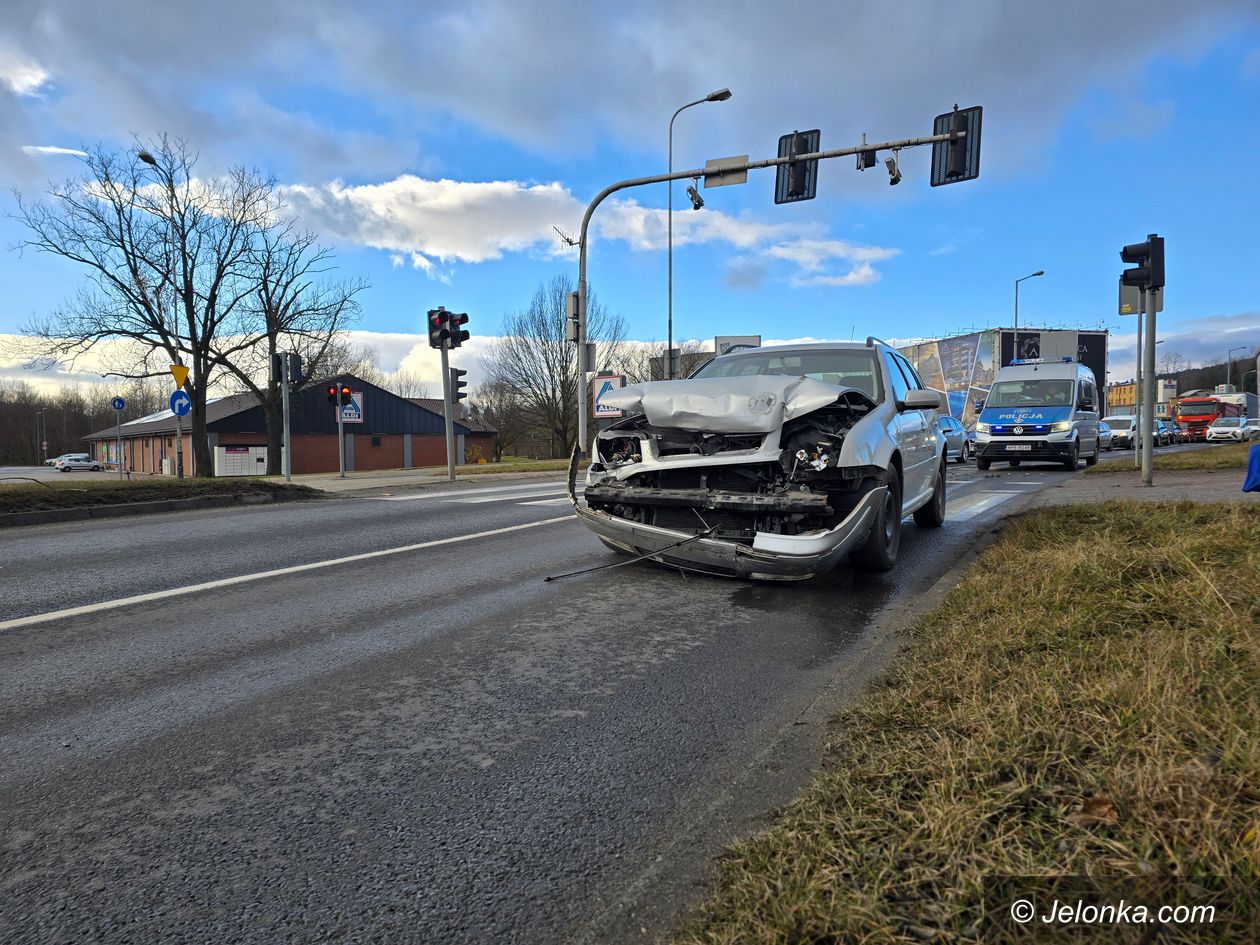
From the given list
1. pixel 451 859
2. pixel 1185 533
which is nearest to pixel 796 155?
pixel 1185 533

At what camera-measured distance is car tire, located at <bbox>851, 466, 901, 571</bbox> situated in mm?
5215

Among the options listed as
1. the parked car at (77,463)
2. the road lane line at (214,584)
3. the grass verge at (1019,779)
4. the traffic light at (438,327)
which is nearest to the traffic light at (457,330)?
the traffic light at (438,327)

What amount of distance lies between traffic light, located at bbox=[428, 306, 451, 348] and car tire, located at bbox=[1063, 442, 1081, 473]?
15.2 meters

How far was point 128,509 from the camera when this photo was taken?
10586 millimetres

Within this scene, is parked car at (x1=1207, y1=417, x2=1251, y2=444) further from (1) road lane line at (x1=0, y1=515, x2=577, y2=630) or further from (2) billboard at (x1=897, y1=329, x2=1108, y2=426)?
(1) road lane line at (x1=0, y1=515, x2=577, y2=630)

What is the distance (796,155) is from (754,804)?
46.0ft

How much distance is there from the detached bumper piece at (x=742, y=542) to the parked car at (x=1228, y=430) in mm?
50565

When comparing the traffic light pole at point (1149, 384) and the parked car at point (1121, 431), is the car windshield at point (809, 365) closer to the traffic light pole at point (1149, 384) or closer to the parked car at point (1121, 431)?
the traffic light pole at point (1149, 384)

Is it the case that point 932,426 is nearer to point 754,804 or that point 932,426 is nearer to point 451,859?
point 754,804

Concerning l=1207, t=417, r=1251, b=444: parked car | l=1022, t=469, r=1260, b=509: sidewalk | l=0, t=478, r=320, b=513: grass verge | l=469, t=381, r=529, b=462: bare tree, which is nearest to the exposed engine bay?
l=1022, t=469, r=1260, b=509: sidewalk

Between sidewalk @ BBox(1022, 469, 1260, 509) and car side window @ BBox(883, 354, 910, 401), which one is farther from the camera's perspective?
sidewalk @ BBox(1022, 469, 1260, 509)

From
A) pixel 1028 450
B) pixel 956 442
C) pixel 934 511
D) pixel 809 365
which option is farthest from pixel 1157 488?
pixel 956 442

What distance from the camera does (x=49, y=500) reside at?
1006 centimetres

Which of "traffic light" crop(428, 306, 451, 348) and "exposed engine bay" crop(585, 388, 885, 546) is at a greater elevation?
"traffic light" crop(428, 306, 451, 348)
